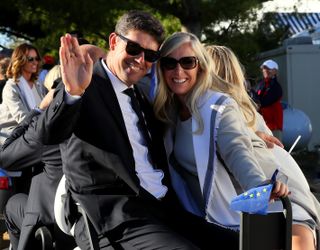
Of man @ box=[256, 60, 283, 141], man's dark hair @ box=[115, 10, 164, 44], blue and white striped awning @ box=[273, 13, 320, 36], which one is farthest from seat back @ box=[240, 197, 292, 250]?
blue and white striped awning @ box=[273, 13, 320, 36]

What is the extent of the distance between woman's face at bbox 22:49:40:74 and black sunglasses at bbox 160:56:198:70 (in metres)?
3.10

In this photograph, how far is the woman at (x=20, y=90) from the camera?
20.3 feet

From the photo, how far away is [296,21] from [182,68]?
1710 cm

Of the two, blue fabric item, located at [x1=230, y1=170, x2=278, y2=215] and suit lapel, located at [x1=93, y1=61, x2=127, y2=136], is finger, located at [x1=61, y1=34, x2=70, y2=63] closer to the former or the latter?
suit lapel, located at [x1=93, y1=61, x2=127, y2=136]

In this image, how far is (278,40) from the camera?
66.0 feet

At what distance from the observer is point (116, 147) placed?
3.25 m

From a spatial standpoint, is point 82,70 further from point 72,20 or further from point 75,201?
point 72,20

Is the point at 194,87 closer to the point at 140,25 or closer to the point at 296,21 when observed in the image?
the point at 140,25

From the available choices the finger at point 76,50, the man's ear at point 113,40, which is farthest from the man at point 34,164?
the finger at point 76,50

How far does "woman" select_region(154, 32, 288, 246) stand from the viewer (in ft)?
10.9

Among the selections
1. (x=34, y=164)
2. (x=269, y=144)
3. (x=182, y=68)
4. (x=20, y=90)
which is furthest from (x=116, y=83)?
(x=20, y=90)

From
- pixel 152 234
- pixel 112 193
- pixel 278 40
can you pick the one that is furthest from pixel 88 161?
pixel 278 40

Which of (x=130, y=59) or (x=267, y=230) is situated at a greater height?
(x=130, y=59)

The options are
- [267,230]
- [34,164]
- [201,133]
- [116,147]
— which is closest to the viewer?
[267,230]
